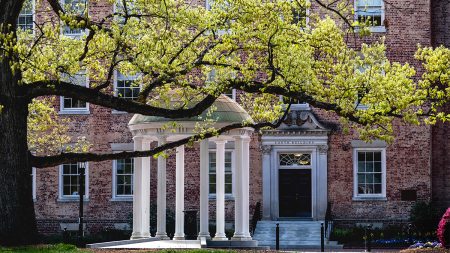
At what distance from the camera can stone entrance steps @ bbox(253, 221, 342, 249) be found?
37.8 m

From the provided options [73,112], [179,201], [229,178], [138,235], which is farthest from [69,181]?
[179,201]

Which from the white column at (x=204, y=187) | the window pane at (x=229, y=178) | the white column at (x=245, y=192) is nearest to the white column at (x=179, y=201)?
the white column at (x=204, y=187)

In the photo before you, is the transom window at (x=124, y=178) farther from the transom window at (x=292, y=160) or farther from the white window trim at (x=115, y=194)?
the transom window at (x=292, y=160)

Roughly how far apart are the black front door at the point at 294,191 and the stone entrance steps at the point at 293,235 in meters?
1.44

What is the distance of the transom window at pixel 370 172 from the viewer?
41.5 m

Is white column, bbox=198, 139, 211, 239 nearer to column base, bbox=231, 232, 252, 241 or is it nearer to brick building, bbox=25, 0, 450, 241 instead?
column base, bbox=231, 232, 252, 241

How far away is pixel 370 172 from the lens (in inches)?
1636

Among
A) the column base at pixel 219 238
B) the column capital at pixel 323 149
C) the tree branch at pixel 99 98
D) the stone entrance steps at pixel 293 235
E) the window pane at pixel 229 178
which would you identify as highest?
the tree branch at pixel 99 98

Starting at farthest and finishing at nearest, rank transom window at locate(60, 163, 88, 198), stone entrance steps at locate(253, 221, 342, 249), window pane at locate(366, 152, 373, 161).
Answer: transom window at locate(60, 163, 88, 198), window pane at locate(366, 152, 373, 161), stone entrance steps at locate(253, 221, 342, 249)

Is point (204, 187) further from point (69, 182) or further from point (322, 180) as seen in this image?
point (69, 182)

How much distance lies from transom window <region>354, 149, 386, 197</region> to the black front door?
1931 mm

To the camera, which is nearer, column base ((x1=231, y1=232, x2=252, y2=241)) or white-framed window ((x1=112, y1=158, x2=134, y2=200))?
column base ((x1=231, y1=232, x2=252, y2=241))

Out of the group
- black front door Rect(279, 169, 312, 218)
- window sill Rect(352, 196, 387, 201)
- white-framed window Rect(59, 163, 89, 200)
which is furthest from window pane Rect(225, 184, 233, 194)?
white-framed window Rect(59, 163, 89, 200)

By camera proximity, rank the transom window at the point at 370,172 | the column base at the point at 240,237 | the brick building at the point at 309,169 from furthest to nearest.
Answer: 1. the transom window at the point at 370,172
2. the brick building at the point at 309,169
3. the column base at the point at 240,237
